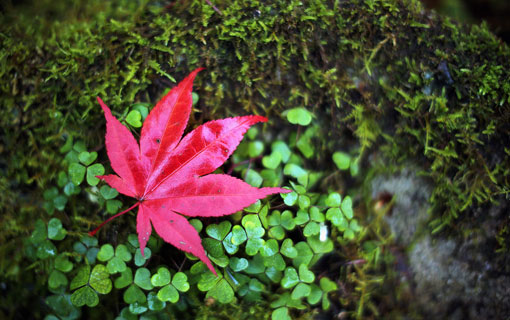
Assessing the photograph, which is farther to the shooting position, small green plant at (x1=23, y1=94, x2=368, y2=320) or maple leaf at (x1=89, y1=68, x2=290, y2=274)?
small green plant at (x1=23, y1=94, x2=368, y2=320)

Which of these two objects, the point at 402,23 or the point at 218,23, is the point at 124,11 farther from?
the point at 402,23

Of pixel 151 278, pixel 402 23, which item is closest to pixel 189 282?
pixel 151 278

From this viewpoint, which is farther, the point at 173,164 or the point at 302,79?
the point at 302,79

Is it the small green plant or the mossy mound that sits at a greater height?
the mossy mound

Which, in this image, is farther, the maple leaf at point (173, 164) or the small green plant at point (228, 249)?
the small green plant at point (228, 249)

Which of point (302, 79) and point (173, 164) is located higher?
point (302, 79)

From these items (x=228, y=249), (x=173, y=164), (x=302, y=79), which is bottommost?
(x=228, y=249)

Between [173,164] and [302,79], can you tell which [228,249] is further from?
[302,79]

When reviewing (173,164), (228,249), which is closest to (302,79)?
(173,164)
